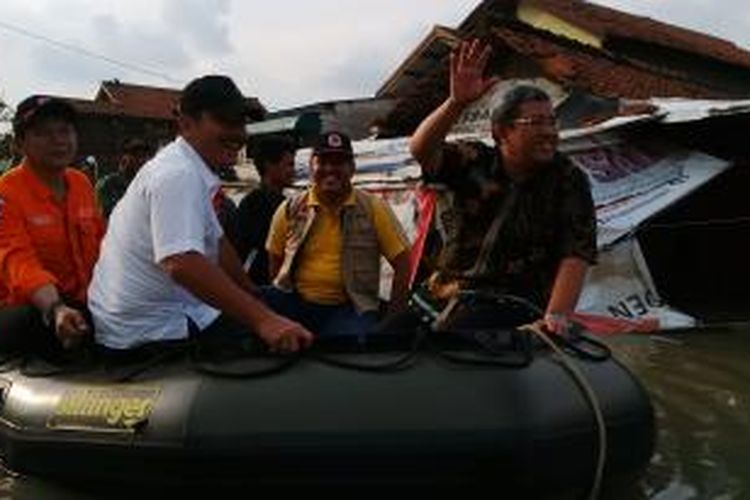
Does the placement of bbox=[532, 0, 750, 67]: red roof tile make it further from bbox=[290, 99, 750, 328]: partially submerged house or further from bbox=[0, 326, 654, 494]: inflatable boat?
bbox=[0, 326, 654, 494]: inflatable boat

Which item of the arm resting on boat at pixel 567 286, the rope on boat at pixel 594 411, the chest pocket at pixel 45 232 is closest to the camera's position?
the rope on boat at pixel 594 411

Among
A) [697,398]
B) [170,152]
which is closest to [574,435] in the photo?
[170,152]

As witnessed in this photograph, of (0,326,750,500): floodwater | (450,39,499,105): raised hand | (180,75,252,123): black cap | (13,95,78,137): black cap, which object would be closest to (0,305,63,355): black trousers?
(0,326,750,500): floodwater

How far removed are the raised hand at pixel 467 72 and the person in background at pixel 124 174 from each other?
5.24m

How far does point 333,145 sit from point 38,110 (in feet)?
4.72

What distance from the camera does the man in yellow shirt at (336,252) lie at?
20.6 feet

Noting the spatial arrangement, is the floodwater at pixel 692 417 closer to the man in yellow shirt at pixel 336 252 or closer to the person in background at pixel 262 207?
the man in yellow shirt at pixel 336 252

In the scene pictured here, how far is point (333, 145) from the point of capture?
637 cm

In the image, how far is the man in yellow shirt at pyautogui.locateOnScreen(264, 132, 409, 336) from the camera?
628 cm

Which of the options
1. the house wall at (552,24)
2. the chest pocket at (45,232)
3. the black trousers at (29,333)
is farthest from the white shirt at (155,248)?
the house wall at (552,24)

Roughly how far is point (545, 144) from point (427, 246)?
16.1 ft

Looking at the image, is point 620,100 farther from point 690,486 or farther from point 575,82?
point 690,486

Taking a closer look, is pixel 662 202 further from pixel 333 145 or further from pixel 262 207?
pixel 333 145

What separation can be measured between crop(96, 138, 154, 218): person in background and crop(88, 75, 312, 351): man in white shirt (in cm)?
457
